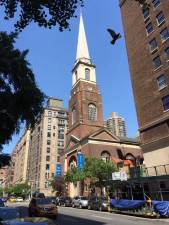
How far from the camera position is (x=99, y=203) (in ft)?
113

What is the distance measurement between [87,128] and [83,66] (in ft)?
63.0

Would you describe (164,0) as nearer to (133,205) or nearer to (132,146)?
(133,205)

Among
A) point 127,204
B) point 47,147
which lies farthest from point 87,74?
point 127,204

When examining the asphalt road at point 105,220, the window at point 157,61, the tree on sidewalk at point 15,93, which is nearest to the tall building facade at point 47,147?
the window at point 157,61

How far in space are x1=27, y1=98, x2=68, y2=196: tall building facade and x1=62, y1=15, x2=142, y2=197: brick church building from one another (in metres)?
32.6

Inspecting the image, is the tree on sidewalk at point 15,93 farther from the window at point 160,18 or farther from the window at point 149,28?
the window at point 149,28

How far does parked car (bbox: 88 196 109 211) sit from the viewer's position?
32938 millimetres

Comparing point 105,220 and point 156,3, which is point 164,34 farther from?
point 105,220

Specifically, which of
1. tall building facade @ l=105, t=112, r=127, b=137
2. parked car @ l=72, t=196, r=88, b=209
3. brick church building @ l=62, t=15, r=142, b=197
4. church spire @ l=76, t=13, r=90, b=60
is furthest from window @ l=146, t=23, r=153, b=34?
tall building facade @ l=105, t=112, r=127, b=137

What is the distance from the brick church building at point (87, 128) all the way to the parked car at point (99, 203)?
1438cm

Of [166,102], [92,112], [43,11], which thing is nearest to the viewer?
[43,11]

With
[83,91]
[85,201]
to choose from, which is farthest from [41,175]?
[85,201]

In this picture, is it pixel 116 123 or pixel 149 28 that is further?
pixel 116 123

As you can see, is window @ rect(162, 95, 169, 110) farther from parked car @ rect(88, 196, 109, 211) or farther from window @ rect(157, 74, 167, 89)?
parked car @ rect(88, 196, 109, 211)
